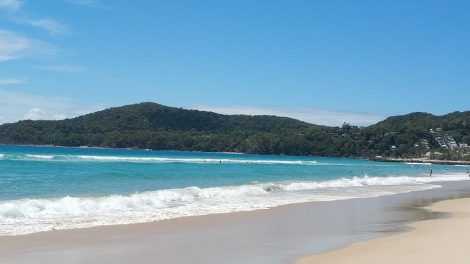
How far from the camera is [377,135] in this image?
567 feet

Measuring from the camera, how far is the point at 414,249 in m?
12.4

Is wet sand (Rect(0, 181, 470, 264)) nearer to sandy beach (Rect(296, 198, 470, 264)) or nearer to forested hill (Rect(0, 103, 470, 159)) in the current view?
sandy beach (Rect(296, 198, 470, 264))

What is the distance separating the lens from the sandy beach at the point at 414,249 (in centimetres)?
1121

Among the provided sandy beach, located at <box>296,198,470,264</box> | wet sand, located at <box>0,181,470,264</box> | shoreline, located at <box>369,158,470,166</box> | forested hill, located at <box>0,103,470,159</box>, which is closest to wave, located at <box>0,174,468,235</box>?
wet sand, located at <box>0,181,470,264</box>

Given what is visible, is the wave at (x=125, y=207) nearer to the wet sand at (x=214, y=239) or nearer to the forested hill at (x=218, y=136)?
the wet sand at (x=214, y=239)

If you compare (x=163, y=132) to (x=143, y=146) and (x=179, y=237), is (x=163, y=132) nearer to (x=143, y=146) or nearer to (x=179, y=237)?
(x=143, y=146)

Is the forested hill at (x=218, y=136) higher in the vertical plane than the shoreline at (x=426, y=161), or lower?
higher

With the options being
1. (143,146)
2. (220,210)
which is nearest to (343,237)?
(220,210)

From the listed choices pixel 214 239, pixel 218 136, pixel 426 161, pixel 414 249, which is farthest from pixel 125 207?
pixel 218 136

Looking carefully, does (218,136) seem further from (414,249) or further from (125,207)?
(414,249)

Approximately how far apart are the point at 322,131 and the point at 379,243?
169 meters

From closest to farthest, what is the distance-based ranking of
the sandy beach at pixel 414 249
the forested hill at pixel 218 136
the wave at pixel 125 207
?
the sandy beach at pixel 414 249 → the wave at pixel 125 207 → the forested hill at pixel 218 136

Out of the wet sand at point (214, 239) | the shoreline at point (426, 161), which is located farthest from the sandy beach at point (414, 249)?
the shoreline at point (426, 161)

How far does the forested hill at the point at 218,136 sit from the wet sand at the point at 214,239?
138m
